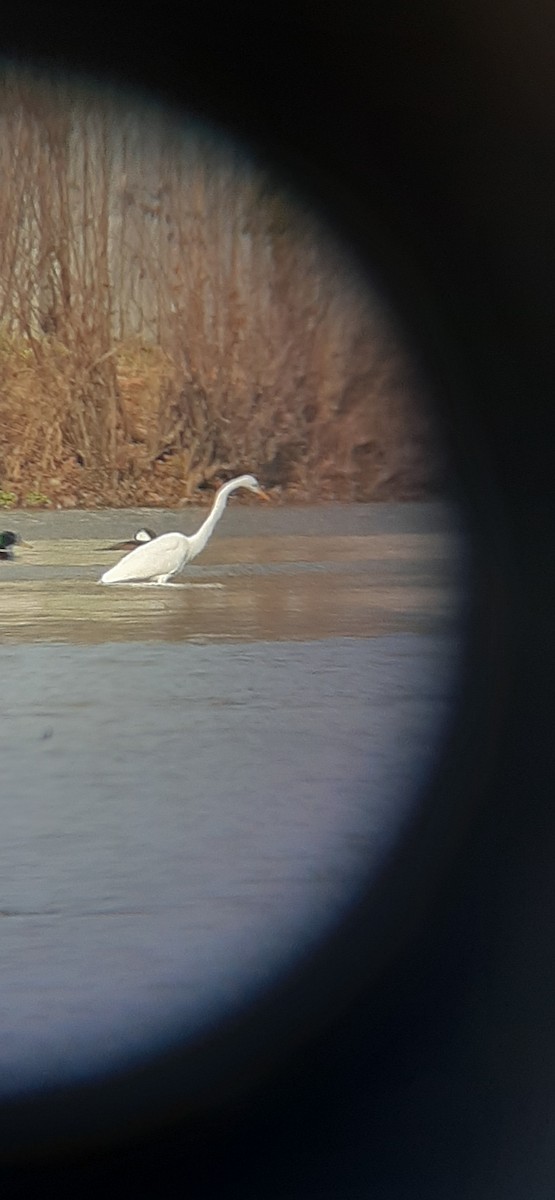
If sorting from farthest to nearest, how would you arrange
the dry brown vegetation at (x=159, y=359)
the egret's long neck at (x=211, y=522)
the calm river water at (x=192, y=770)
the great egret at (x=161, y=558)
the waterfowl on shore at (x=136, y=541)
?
1. the dry brown vegetation at (x=159, y=359)
2. the waterfowl on shore at (x=136, y=541)
3. the great egret at (x=161, y=558)
4. the egret's long neck at (x=211, y=522)
5. the calm river water at (x=192, y=770)

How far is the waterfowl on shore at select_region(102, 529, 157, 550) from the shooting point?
13.4 feet

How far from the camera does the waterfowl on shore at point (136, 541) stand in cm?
409

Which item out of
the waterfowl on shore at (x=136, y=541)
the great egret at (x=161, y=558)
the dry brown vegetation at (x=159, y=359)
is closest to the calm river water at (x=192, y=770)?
the great egret at (x=161, y=558)

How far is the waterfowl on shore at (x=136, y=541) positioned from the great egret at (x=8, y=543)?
0.28 meters

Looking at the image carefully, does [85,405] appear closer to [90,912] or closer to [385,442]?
[385,442]

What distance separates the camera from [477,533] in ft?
5.89

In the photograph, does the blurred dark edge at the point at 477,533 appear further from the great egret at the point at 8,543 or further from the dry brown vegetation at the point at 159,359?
the dry brown vegetation at the point at 159,359

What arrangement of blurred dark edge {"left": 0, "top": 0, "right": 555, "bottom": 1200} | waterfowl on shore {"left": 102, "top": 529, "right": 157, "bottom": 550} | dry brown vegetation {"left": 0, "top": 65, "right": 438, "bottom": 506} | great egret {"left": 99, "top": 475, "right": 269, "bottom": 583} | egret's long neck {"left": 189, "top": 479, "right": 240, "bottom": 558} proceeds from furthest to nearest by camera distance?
dry brown vegetation {"left": 0, "top": 65, "right": 438, "bottom": 506}, waterfowl on shore {"left": 102, "top": 529, "right": 157, "bottom": 550}, great egret {"left": 99, "top": 475, "right": 269, "bottom": 583}, egret's long neck {"left": 189, "top": 479, "right": 240, "bottom": 558}, blurred dark edge {"left": 0, "top": 0, "right": 555, "bottom": 1200}

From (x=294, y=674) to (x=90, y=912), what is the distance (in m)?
1.12

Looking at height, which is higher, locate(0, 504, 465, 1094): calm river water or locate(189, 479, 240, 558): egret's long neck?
locate(189, 479, 240, 558): egret's long neck

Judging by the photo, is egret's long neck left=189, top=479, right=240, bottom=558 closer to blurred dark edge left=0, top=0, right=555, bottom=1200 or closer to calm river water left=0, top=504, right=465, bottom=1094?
calm river water left=0, top=504, right=465, bottom=1094

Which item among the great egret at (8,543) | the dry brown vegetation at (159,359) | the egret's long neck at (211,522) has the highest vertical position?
the dry brown vegetation at (159,359)

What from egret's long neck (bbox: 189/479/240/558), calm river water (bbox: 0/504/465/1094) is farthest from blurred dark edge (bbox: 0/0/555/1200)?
egret's long neck (bbox: 189/479/240/558)

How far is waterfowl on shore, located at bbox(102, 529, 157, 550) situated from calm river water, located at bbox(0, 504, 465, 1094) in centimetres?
18
